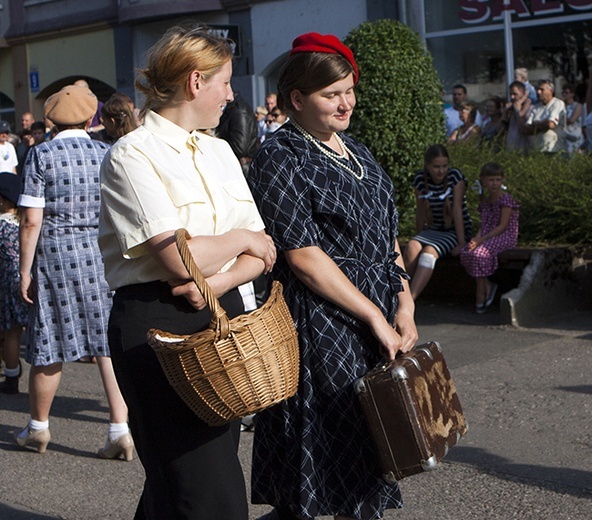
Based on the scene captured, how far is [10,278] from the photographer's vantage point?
23.0ft

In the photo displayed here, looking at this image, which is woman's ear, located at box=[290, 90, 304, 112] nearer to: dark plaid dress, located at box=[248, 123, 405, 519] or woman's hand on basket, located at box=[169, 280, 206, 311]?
dark plaid dress, located at box=[248, 123, 405, 519]

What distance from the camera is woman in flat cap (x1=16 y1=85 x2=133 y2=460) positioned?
538 cm

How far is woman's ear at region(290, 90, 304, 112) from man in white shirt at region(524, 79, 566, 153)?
9022 mm

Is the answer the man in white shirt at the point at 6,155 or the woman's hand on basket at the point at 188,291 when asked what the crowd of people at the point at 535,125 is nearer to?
the man in white shirt at the point at 6,155

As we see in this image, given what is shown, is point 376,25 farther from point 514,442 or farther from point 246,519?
point 246,519

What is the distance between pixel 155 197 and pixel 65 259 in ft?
8.70

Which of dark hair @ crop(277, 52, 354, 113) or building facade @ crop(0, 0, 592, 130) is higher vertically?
building facade @ crop(0, 0, 592, 130)

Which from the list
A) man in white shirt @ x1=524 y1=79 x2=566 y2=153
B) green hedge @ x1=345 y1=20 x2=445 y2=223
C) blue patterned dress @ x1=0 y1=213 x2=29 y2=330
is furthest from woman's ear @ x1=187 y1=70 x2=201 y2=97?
man in white shirt @ x1=524 y1=79 x2=566 y2=153

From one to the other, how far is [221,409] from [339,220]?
92 centimetres

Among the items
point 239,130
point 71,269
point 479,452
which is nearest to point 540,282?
point 239,130

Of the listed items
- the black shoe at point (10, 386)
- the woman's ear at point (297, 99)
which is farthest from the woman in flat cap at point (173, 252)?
the black shoe at point (10, 386)

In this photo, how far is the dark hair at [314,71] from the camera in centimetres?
352

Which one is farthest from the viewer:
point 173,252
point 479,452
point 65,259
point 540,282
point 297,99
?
point 540,282

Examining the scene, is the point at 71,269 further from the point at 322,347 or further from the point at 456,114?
the point at 456,114
